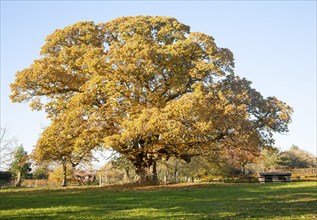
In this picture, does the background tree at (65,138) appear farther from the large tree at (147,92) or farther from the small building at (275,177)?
the small building at (275,177)

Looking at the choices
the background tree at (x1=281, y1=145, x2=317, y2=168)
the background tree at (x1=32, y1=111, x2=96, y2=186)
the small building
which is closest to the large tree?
the background tree at (x1=32, y1=111, x2=96, y2=186)

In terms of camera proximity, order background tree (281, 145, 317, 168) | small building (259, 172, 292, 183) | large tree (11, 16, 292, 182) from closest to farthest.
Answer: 1. large tree (11, 16, 292, 182)
2. small building (259, 172, 292, 183)
3. background tree (281, 145, 317, 168)

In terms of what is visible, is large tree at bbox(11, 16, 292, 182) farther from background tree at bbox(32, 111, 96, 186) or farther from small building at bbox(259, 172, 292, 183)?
small building at bbox(259, 172, 292, 183)

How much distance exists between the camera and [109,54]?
2775 centimetres

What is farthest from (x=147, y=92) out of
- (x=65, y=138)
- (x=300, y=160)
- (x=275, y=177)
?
(x=300, y=160)

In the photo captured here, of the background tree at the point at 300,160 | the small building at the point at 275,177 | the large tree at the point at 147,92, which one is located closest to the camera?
the large tree at the point at 147,92

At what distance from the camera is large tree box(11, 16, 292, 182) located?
25406 mm

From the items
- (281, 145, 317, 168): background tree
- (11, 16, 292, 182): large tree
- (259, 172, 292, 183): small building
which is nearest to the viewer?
(11, 16, 292, 182): large tree

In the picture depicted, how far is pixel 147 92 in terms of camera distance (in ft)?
93.4

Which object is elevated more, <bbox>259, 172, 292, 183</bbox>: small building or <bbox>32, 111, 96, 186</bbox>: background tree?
<bbox>32, 111, 96, 186</bbox>: background tree

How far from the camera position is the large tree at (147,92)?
25.4 meters

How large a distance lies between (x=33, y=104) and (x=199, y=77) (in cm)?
1505

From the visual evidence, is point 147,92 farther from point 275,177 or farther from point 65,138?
point 275,177

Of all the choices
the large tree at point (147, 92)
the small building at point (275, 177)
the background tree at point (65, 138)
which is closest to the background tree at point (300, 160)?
the small building at point (275, 177)
